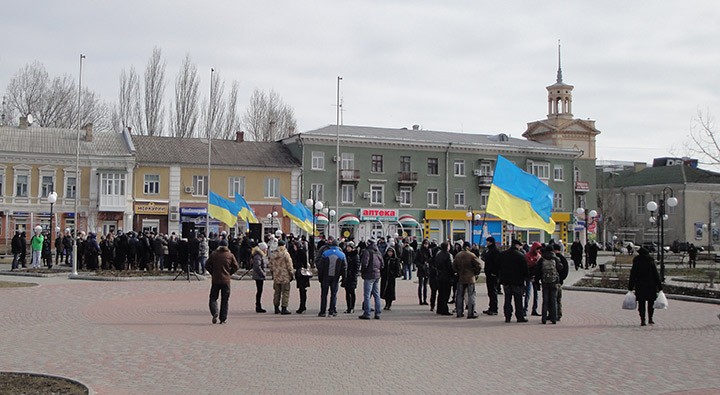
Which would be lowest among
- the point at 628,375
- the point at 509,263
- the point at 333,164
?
the point at 628,375

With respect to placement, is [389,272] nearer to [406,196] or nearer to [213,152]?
[213,152]

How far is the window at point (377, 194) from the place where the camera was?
2345 inches

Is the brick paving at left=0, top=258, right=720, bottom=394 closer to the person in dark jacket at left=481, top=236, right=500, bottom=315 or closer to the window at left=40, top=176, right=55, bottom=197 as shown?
the person in dark jacket at left=481, top=236, right=500, bottom=315

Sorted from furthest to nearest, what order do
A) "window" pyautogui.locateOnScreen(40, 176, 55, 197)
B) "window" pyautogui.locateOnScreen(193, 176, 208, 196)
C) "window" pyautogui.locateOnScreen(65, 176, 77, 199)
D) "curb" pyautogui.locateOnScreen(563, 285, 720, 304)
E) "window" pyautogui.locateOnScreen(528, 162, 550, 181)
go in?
"window" pyautogui.locateOnScreen(528, 162, 550, 181), "window" pyautogui.locateOnScreen(193, 176, 208, 196), "window" pyautogui.locateOnScreen(65, 176, 77, 199), "window" pyautogui.locateOnScreen(40, 176, 55, 197), "curb" pyautogui.locateOnScreen(563, 285, 720, 304)

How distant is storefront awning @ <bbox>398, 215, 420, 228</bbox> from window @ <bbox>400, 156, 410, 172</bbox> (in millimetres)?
3983

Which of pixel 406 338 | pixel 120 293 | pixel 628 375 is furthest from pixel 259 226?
pixel 628 375

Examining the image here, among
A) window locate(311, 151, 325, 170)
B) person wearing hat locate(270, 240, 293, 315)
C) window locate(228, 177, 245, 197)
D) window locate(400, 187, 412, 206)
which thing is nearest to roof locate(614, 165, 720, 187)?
window locate(400, 187, 412, 206)

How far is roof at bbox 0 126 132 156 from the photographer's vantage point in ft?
167

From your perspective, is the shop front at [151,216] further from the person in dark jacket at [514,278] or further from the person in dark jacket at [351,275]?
the person in dark jacket at [514,278]

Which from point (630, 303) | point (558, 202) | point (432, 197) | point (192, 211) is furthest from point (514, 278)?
point (558, 202)

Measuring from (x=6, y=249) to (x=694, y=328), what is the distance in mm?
44524

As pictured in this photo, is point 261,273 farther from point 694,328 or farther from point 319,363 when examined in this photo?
point 694,328

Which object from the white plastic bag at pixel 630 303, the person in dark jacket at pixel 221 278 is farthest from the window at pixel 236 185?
the white plastic bag at pixel 630 303

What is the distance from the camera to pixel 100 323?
1464 cm
